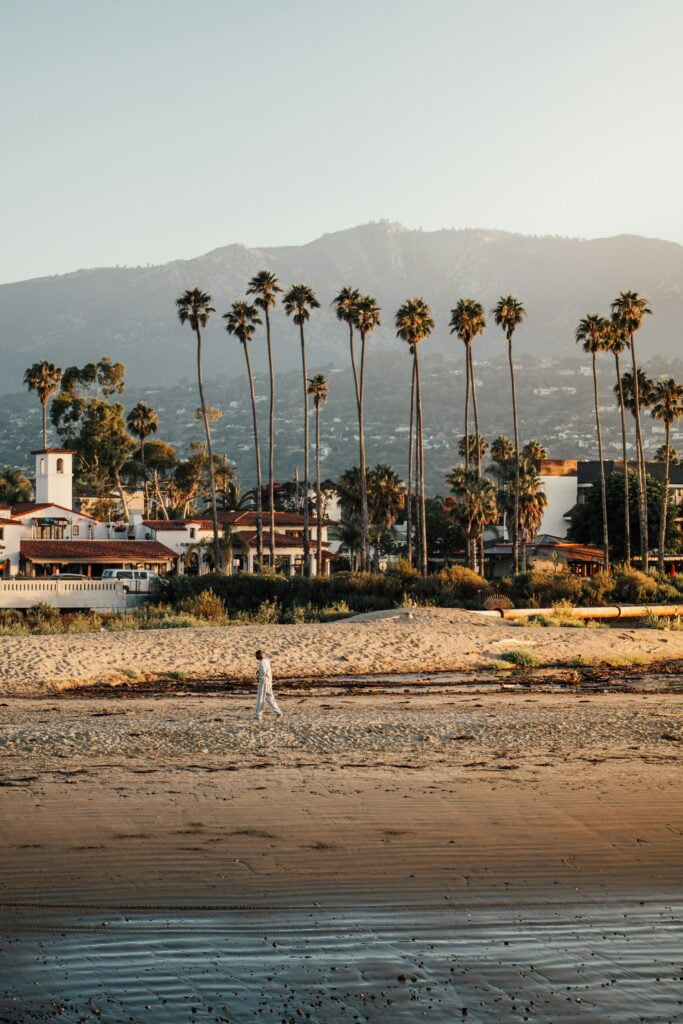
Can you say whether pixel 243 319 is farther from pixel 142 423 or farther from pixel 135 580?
pixel 142 423

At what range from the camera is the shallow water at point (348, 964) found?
860cm

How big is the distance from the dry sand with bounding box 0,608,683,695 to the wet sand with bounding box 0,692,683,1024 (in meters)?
13.0

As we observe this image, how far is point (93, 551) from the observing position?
2918 inches

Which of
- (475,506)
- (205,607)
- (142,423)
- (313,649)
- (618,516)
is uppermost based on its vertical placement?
(142,423)

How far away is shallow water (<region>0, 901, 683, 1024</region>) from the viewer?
339 inches

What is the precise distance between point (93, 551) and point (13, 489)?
42223 mm

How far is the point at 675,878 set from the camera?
1167 centimetres

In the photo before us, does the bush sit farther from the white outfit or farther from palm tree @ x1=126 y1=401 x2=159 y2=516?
palm tree @ x1=126 y1=401 x2=159 y2=516

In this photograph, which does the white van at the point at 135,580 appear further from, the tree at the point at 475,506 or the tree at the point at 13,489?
the tree at the point at 13,489

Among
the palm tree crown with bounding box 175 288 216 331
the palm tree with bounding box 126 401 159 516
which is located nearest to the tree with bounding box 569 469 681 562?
the palm tree crown with bounding box 175 288 216 331

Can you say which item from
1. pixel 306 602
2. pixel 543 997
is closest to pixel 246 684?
pixel 543 997

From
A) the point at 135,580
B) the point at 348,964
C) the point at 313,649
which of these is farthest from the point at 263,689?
the point at 135,580

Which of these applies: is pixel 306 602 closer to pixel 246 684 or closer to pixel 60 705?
pixel 246 684

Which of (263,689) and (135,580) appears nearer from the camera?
(263,689)
